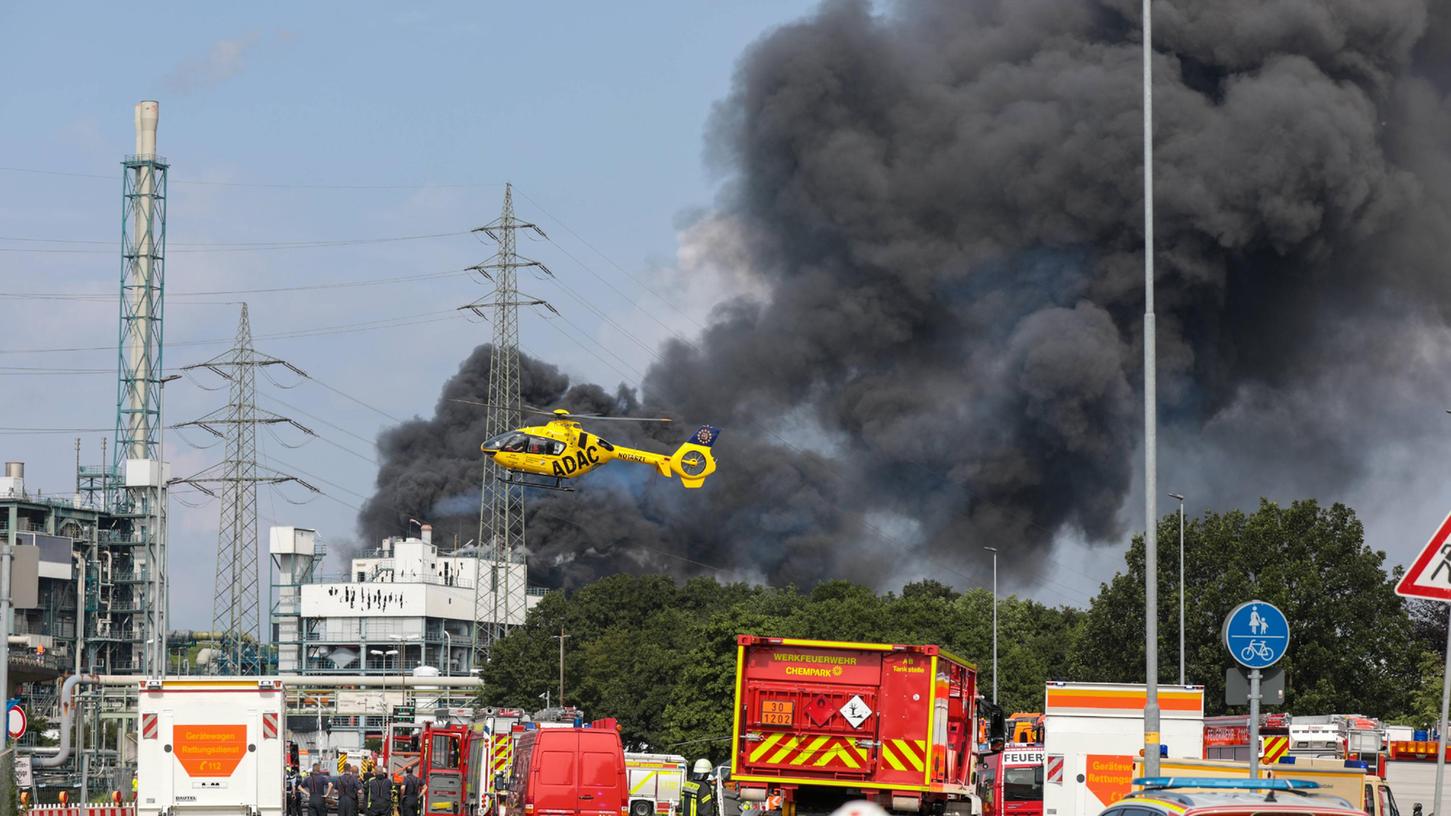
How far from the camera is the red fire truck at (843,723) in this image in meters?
22.3

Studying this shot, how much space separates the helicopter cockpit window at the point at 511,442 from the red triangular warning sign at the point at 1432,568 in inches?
2633

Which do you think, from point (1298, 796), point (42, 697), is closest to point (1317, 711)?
point (1298, 796)

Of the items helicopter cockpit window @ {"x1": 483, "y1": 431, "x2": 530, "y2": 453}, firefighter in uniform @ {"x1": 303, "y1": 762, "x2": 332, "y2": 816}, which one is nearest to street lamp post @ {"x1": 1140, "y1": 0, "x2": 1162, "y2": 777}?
firefighter in uniform @ {"x1": 303, "y1": 762, "x2": 332, "y2": 816}

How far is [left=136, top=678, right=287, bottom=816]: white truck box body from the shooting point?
25266 millimetres

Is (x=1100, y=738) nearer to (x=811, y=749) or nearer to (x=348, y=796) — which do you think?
(x=811, y=749)

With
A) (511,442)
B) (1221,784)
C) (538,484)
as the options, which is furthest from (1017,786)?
(538,484)

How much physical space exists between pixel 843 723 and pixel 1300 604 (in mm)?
44472

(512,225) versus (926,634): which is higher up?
(512,225)

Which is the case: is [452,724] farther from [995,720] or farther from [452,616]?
[452,616]

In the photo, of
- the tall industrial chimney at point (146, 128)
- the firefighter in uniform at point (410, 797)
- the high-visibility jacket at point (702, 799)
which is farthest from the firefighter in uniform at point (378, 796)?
the tall industrial chimney at point (146, 128)

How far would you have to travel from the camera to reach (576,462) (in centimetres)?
7969

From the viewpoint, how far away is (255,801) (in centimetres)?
2547

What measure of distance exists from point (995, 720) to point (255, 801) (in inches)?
398

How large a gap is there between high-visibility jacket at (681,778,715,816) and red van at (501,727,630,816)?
210 inches
